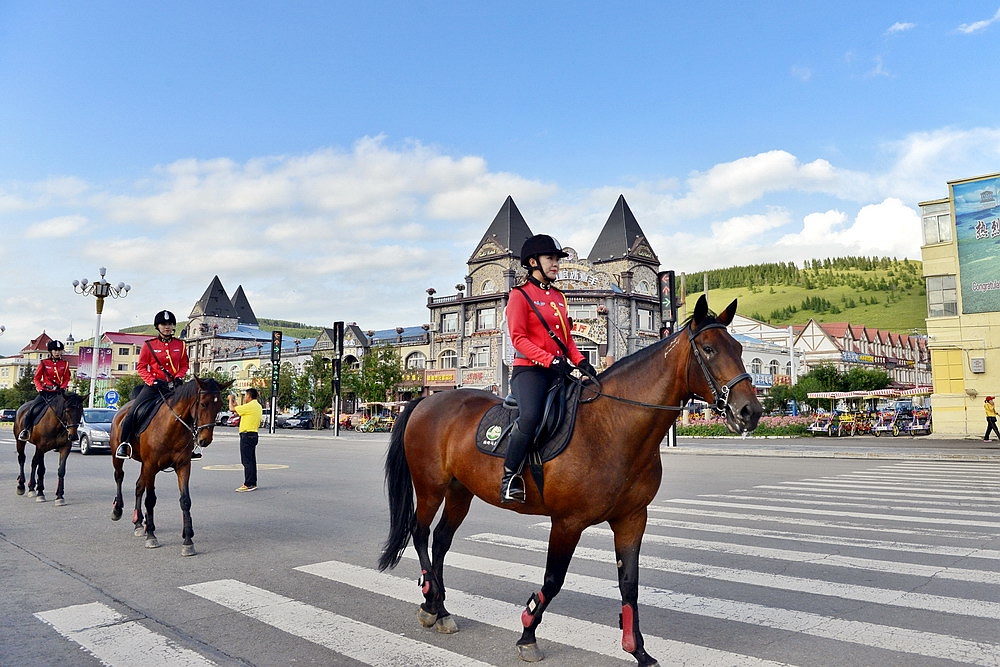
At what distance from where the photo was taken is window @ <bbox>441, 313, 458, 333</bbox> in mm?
68875

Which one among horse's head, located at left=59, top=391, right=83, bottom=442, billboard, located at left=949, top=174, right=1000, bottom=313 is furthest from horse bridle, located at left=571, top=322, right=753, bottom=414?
billboard, located at left=949, top=174, right=1000, bottom=313

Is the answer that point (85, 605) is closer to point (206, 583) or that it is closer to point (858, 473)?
point (206, 583)

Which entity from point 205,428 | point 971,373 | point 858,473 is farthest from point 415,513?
point 971,373

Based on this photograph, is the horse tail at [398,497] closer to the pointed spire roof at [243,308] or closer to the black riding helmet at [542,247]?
the black riding helmet at [542,247]

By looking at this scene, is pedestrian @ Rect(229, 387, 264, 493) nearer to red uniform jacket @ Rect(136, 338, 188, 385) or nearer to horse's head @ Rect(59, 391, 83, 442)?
horse's head @ Rect(59, 391, 83, 442)

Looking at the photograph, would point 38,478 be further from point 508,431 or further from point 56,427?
point 508,431

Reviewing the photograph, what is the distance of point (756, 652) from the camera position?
175 inches

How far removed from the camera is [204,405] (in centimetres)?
851

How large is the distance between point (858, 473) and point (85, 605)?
57.0 ft

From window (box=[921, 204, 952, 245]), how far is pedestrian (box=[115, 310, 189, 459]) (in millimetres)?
37465

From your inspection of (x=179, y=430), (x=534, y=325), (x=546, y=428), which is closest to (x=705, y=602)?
(x=546, y=428)

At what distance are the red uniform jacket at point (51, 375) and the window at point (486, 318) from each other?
2106 inches

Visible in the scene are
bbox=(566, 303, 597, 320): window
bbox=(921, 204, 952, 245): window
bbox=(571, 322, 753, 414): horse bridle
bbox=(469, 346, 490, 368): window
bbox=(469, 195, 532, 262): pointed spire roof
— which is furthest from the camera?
bbox=(469, 195, 532, 262): pointed spire roof

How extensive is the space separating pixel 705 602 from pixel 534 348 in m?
2.61
